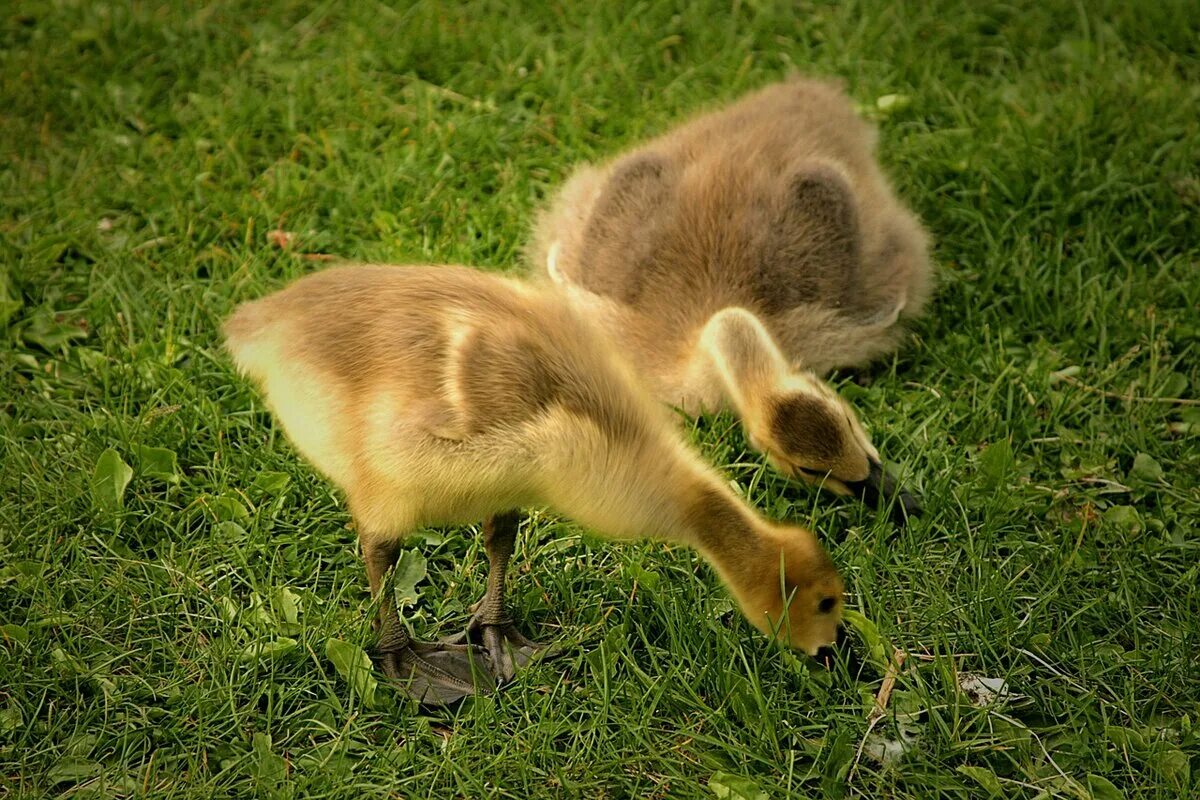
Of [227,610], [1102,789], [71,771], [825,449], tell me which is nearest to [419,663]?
[227,610]

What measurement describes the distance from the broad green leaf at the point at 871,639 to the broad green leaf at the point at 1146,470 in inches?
37.6

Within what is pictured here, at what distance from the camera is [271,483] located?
10.1 ft

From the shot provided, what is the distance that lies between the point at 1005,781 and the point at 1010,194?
7.10ft

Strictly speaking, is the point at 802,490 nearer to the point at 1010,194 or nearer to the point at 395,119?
the point at 1010,194

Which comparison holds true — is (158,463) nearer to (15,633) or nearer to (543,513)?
(15,633)

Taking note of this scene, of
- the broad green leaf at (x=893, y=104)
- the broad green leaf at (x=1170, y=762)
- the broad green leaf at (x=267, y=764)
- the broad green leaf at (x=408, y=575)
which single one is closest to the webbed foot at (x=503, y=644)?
the broad green leaf at (x=408, y=575)

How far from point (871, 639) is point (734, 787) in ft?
1.55

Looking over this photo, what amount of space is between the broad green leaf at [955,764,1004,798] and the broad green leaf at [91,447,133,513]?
1.97 m

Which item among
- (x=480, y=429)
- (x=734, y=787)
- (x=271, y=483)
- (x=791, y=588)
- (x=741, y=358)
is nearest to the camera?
(x=480, y=429)

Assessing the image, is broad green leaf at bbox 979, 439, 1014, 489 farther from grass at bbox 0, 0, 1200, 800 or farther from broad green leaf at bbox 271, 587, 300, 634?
broad green leaf at bbox 271, 587, 300, 634

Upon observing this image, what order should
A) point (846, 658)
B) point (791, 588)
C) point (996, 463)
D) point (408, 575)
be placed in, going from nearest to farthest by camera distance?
point (791, 588), point (846, 658), point (408, 575), point (996, 463)

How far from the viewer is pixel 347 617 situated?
2807 mm

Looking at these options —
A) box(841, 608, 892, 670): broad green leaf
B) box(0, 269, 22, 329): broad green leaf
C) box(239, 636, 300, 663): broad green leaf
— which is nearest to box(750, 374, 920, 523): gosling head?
box(841, 608, 892, 670): broad green leaf

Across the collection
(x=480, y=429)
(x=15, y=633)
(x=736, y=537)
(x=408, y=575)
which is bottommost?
(x=408, y=575)
